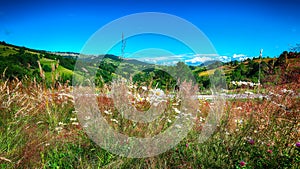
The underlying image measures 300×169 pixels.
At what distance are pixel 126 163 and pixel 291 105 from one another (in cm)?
199

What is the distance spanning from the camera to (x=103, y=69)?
4832mm

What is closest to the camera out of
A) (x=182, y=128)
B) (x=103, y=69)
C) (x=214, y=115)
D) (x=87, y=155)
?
(x=87, y=155)

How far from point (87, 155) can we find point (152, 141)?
0.79 m

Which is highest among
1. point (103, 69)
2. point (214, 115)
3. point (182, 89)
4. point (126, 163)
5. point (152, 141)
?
point (103, 69)

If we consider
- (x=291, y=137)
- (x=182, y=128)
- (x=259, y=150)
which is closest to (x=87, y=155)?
(x=182, y=128)

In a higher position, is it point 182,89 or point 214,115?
point 182,89

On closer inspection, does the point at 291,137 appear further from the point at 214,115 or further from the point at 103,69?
the point at 103,69

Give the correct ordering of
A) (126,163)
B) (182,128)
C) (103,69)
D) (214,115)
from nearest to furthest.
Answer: (126,163) < (214,115) < (182,128) < (103,69)

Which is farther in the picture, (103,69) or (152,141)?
(103,69)

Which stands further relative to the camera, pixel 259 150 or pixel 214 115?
pixel 214 115

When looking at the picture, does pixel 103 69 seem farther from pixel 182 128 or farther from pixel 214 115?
pixel 214 115

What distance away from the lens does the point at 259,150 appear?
271 cm

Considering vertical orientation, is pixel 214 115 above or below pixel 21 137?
above

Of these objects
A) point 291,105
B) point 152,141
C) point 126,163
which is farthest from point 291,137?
point 126,163
